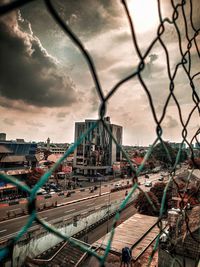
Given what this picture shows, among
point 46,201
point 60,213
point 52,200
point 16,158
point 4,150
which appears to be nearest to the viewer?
point 60,213

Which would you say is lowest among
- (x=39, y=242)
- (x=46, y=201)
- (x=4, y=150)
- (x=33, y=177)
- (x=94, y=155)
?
(x=39, y=242)

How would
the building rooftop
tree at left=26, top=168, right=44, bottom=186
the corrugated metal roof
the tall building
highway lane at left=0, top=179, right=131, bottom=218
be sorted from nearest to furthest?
the corrugated metal roof < highway lane at left=0, top=179, right=131, bottom=218 < tree at left=26, top=168, right=44, bottom=186 < the building rooftop < the tall building

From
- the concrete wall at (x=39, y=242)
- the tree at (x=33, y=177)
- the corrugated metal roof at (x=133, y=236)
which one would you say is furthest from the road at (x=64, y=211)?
the corrugated metal roof at (x=133, y=236)

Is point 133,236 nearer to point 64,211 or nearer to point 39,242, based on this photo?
point 39,242

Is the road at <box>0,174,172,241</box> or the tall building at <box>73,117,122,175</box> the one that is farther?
the tall building at <box>73,117,122,175</box>

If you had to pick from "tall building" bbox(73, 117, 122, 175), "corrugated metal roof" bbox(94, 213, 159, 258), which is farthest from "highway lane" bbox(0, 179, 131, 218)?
"corrugated metal roof" bbox(94, 213, 159, 258)

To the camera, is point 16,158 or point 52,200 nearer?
point 52,200

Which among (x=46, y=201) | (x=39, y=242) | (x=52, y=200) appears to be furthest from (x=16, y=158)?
(x=39, y=242)

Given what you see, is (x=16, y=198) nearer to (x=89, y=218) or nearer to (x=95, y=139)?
(x=89, y=218)

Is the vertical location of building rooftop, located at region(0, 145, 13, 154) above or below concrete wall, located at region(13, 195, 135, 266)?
above

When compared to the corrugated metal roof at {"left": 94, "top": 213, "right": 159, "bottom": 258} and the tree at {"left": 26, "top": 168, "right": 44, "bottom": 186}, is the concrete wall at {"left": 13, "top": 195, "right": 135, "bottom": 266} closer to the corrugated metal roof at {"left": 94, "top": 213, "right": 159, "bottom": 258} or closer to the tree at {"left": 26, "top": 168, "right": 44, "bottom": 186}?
the corrugated metal roof at {"left": 94, "top": 213, "right": 159, "bottom": 258}

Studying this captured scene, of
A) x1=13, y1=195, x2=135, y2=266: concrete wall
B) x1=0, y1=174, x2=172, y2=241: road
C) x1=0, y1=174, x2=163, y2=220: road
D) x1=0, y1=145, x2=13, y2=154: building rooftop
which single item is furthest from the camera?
x1=0, y1=145, x2=13, y2=154: building rooftop

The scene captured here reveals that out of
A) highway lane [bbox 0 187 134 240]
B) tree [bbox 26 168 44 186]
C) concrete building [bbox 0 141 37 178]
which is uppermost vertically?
concrete building [bbox 0 141 37 178]

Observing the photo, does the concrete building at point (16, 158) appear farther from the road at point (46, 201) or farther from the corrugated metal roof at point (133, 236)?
the corrugated metal roof at point (133, 236)
